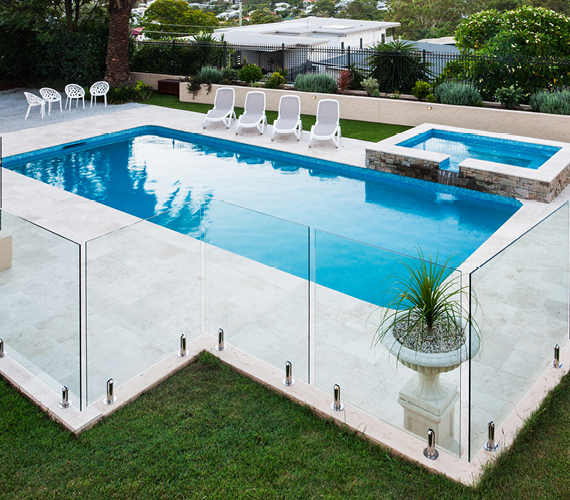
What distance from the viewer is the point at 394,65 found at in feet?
51.7

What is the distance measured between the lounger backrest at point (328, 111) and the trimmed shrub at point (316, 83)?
3.10m

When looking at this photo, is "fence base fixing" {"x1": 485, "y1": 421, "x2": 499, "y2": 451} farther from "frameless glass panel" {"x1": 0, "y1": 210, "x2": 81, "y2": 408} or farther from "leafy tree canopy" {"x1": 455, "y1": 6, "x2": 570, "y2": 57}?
"leafy tree canopy" {"x1": 455, "y1": 6, "x2": 570, "y2": 57}

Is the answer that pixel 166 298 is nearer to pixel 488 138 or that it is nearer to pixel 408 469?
pixel 408 469

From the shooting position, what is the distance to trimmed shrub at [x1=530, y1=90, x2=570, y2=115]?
12.6m

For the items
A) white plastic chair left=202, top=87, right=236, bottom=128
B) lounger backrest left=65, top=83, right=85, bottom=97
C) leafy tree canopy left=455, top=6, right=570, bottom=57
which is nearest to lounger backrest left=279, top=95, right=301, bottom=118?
white plastic chair left=202, top=87, right=236, bottom=128

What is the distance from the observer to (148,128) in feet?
49.6

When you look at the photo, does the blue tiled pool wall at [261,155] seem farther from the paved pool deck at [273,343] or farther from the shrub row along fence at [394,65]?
the paved pool deck at [273,343]

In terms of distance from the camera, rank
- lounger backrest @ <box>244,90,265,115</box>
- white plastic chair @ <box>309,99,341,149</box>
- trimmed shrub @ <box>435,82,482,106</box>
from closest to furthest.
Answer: white plastic chair @ <box>309,99,341,149</box>
trimmed shrub @ <box>435,82,482,106</box>
lounger backrest @ <box>244,90,265,115</box>

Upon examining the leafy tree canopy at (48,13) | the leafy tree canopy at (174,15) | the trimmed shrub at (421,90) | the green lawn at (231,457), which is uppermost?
the leafy tree canopy at (174,15)

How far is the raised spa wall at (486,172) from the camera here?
947 cm

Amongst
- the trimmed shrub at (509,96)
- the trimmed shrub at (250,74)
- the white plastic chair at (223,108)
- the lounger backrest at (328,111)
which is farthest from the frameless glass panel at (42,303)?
the trimmed shrub at (250,74)

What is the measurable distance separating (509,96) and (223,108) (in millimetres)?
6818

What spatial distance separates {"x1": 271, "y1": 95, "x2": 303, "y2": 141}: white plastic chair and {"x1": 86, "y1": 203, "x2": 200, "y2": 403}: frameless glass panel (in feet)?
28.2

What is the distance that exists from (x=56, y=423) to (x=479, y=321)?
295 centimetres
